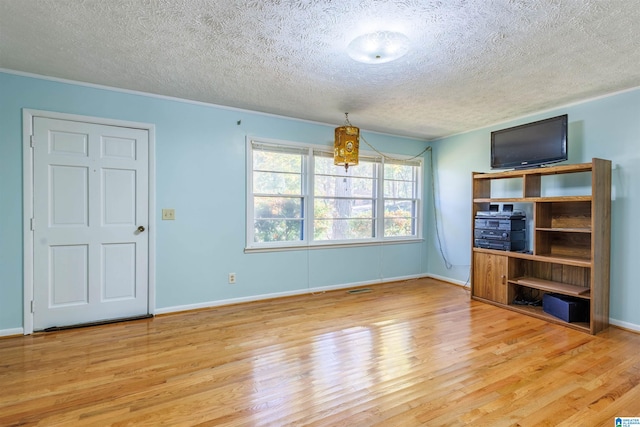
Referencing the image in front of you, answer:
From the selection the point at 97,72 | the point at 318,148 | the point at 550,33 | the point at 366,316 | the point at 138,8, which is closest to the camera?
the point at 138,8

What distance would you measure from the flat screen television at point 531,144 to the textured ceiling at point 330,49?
11.1 inches

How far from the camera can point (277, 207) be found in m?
4.14

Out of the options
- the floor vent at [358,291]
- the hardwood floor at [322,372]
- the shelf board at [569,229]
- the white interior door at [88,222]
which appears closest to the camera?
the hardwood floor at [322,372]

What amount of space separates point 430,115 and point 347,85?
1.45 meters

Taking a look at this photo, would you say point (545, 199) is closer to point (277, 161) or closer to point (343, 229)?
point (343, 229)

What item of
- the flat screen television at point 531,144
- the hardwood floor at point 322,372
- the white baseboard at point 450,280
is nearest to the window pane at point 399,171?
the flat screen television at point 531,144

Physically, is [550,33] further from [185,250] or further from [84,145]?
[84,145]

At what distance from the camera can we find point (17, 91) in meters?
2.83

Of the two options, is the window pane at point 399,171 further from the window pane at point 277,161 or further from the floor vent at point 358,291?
the floor vent at point 358,291

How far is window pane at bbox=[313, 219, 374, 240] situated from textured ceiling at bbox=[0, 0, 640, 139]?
164cm

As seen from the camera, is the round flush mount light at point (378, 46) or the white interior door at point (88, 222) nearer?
the round flush mount light at point (378, 46)

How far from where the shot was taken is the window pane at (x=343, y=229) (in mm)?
4453

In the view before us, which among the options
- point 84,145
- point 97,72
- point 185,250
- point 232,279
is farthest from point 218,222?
point 97,72

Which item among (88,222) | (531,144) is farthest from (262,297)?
(531,144)
